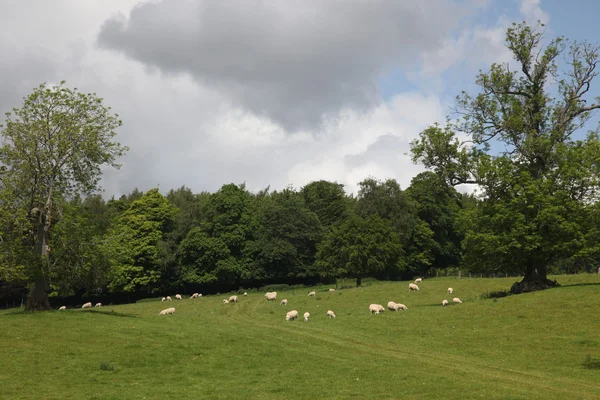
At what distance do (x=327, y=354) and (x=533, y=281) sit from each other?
977 inches

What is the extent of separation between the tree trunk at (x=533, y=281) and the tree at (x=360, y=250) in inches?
1141

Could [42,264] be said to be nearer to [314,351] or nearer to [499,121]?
[314,351]

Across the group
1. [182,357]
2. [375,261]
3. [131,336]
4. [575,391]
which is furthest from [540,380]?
[375,261]

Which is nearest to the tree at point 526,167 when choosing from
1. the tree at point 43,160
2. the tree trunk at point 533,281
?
the tree trunk at point 533,281

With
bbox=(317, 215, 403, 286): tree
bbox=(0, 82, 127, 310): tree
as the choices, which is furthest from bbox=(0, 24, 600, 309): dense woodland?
bbox=(317, 215, 403, 286): tree

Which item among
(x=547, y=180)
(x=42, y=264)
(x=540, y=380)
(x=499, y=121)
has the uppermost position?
(x=499, y=121)

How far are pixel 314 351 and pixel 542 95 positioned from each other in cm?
3163

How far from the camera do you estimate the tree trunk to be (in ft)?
139

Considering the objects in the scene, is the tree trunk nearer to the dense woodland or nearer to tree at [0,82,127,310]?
the dense woodland

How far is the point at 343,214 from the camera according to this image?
348 feet

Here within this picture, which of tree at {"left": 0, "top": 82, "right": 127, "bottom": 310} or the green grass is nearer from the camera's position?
the green grass

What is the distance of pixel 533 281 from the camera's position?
42.8 metres

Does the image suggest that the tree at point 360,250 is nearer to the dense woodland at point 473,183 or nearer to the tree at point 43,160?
the dense woodland at point 473,183

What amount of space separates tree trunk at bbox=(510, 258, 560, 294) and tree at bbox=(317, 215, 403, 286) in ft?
95.1
